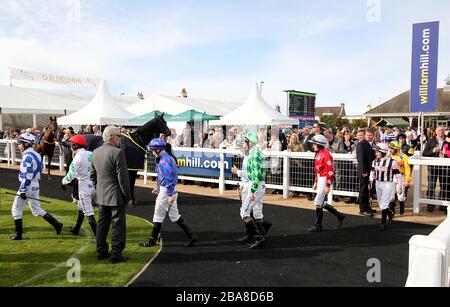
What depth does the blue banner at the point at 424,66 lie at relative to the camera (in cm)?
1241

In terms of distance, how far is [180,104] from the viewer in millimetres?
23969

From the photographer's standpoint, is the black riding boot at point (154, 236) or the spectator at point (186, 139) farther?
the spectator at point (186, 139)

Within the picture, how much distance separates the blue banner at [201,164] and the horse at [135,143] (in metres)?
2.59

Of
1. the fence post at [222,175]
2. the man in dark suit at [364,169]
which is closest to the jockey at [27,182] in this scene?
the fence post at [222,175]

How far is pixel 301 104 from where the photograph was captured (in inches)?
957

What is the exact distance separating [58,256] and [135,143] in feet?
12.9

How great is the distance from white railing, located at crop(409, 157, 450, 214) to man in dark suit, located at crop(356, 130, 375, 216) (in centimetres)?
90

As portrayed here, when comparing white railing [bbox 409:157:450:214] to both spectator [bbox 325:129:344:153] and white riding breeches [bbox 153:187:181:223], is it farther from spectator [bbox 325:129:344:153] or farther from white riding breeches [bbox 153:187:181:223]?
white riding breeches [bbox 153:187:181:223]

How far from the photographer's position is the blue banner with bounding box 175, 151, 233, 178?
11227 mm

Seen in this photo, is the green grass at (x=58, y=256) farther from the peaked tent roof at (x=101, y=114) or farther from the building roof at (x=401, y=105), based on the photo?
the building roof at (x=401, y=105)

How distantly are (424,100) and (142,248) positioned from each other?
10935 mm

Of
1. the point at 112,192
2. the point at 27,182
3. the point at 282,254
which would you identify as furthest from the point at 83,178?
the point at 282,254

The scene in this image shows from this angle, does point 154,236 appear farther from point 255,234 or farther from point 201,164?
point 201,164

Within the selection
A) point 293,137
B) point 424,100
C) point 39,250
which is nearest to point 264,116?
point 293,137
